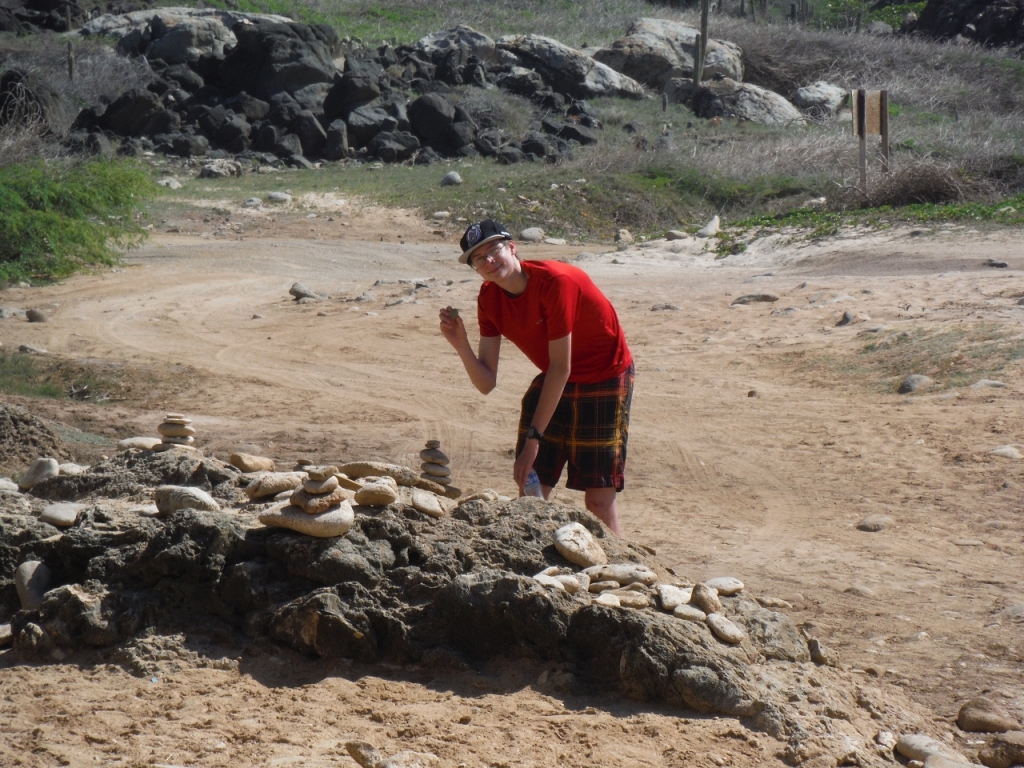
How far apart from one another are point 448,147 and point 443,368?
15.8 metres

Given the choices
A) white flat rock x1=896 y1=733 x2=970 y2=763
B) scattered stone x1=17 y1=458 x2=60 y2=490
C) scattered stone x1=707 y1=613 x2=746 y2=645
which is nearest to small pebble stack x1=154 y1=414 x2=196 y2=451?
scattered stone x1=17 y1=458 x2=60 y2=490

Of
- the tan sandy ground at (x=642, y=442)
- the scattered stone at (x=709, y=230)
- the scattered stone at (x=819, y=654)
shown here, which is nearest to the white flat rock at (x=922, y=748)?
the tan sandy ground at (x=642, y=442)

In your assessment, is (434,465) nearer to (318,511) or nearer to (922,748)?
(318,511)

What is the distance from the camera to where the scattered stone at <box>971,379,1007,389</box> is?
7.41 meters

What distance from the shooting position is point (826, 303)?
1030cm

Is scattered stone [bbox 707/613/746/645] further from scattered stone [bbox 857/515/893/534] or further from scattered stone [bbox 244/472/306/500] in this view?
scattered stone [bbox 857/515/893/534]

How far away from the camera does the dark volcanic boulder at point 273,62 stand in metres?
26.8

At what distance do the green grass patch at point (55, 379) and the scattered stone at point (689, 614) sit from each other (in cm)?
607

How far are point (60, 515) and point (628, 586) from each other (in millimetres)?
1984

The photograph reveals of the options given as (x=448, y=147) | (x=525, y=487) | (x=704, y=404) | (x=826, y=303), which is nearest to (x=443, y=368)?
(x=704, y=404)

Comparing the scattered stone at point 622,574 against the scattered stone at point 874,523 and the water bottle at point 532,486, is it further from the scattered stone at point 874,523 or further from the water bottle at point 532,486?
the scattered stone at point 874,523

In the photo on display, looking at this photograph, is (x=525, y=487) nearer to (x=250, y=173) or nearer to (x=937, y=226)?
(x=937, y=226)

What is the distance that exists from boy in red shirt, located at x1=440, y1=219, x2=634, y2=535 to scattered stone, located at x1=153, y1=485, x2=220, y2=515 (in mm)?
1014

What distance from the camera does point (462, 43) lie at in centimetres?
3198
